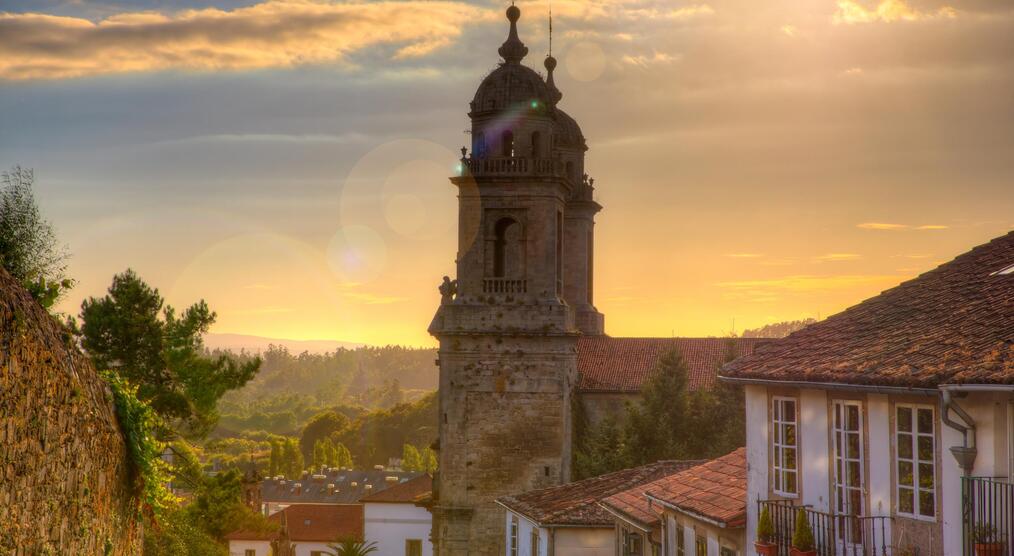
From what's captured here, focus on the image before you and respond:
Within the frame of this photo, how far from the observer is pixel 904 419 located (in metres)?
13.9

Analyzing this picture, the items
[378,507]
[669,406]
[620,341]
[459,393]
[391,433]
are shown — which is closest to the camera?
[459,393]

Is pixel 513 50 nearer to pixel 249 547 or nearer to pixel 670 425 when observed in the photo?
pixel 670 425

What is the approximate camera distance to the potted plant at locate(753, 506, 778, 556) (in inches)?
631

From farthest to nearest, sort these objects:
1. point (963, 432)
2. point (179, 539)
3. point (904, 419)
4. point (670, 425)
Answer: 1. point (670, 425)
2. point (179, 539)
3. point (904, 419)
4. point (963, 432)

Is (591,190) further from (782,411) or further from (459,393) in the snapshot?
(782,411)

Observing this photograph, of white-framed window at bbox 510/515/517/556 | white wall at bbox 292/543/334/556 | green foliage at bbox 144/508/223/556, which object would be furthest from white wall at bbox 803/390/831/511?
white wall at bbox 292/543/334/556

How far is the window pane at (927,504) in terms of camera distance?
13.3 metres

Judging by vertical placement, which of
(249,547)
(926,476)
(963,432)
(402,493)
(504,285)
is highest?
(504,285)

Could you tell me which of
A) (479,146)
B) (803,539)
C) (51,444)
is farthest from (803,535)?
(479,146)

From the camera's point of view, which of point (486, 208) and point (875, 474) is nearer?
point (875, 474)

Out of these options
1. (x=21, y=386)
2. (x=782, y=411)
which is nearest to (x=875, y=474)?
(x=782, y=411)

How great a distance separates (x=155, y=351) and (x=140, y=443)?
17.4 metres

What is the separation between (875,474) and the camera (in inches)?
568

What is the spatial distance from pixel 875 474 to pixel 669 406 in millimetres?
35148
